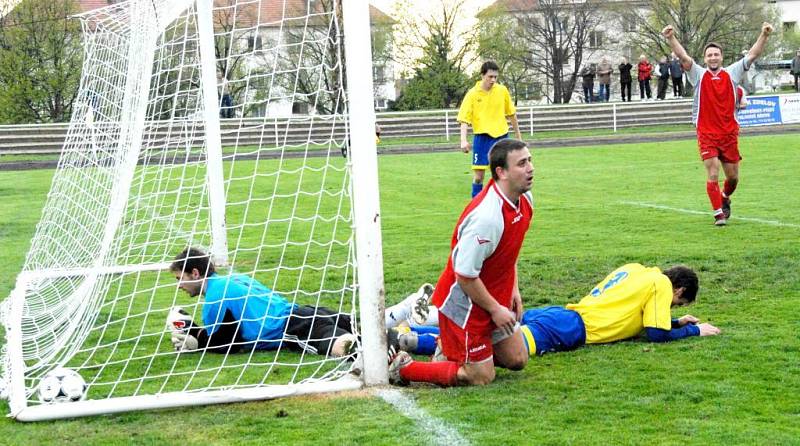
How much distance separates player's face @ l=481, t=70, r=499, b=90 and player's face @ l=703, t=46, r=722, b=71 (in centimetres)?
284

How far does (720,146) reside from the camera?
11.9m

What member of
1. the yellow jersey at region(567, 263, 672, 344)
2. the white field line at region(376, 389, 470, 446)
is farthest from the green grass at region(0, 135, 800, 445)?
the yellow jersey at region(567, 263, 672, 344)

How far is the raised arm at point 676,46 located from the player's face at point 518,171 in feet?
17.1

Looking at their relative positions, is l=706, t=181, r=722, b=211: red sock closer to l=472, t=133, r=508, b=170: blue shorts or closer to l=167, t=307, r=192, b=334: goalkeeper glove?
l=472, t=133, r=508, b=170: blue shorts

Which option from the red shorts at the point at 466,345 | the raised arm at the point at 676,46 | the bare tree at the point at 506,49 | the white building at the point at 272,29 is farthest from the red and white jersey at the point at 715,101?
the bare tree at the point at 506,49

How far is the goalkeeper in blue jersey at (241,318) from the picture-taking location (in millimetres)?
6660

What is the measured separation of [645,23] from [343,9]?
57.6m

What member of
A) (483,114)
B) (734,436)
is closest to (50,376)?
(734,436)

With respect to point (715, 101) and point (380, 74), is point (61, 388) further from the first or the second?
point (380, 74)

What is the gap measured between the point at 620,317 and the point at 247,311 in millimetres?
2410

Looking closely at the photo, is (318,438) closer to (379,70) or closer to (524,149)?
(524,149)

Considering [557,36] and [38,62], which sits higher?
[557,36]

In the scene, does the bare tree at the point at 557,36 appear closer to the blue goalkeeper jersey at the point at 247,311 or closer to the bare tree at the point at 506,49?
the bare tree at the point at 506,49

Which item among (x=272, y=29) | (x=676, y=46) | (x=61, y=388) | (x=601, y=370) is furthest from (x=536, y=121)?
(x=61, y=388)
